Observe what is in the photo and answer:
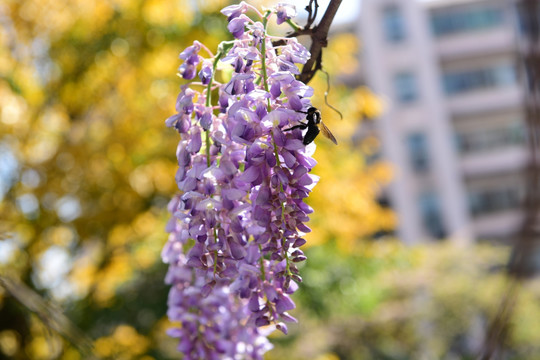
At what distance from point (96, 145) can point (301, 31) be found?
3.17 metres

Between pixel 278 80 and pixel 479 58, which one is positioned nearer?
pixel 278 80

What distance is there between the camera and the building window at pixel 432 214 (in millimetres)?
15187

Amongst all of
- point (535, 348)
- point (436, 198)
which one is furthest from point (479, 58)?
point (535, 348)

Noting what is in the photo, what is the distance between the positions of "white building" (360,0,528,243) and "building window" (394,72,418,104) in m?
0.02

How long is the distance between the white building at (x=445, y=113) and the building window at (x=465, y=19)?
1.0 inches

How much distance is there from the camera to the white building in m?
15.2

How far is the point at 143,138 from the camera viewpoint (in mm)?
3654

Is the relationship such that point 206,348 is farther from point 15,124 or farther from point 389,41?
point 389,41

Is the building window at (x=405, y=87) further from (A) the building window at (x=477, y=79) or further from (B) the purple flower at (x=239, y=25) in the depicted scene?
(B) the purple flower at (x=239, y=25)

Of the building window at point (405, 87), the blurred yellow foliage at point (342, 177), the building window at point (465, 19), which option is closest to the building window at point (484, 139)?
the building window at point (405, 87)

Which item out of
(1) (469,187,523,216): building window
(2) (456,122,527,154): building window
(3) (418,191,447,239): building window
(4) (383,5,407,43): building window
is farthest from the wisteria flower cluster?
(2) (456,122,527,154): building window

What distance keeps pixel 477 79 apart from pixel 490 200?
311cm

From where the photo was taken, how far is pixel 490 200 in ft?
51.4

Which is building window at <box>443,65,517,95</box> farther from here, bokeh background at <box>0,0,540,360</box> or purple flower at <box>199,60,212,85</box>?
purple flower at <box>199,60,212,85</box>
